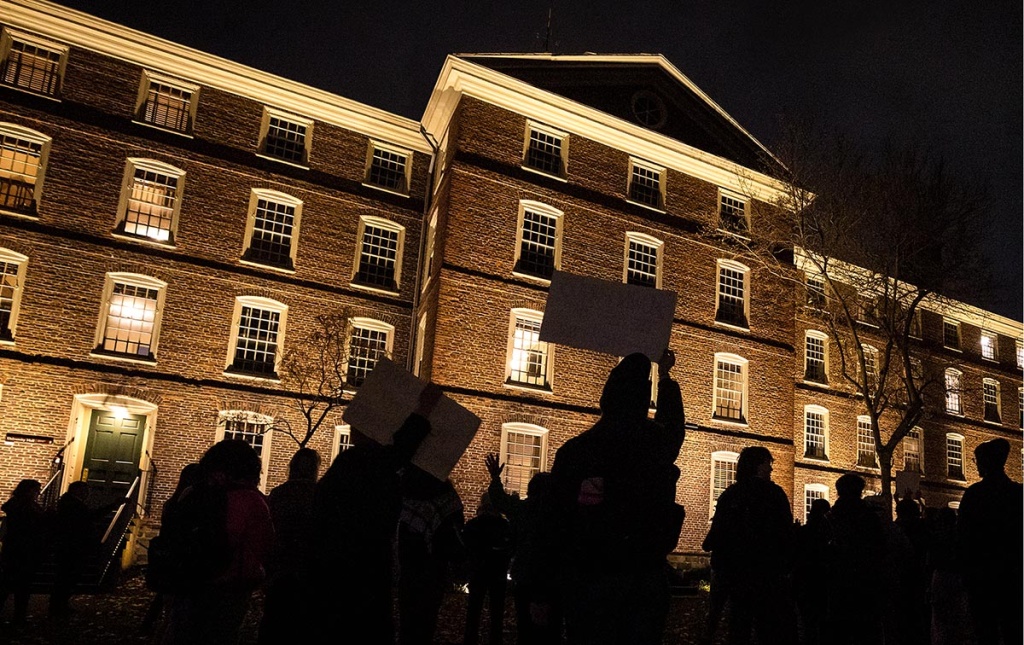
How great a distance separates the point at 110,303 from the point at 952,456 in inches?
1347

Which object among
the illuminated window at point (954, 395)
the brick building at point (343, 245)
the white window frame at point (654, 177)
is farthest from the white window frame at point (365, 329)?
the illuminated window at point (954, 395)

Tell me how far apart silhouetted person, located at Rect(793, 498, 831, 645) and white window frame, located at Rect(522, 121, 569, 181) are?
15797 mm

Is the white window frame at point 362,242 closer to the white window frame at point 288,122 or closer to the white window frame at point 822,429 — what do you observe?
the white window frame at point 288,122

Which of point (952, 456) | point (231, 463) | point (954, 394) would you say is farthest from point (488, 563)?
point (954, 394)

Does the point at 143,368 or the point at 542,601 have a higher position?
the point at 143,368

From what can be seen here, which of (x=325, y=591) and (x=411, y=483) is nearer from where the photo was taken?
(x=325, y=591)

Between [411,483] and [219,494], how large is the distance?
1.13m

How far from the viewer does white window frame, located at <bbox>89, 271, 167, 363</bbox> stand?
1858 cm

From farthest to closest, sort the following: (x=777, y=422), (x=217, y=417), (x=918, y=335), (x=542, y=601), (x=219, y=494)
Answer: (x=918, y=335), (x=777, y=422), (x=217, y=417), (x=219, y=494), (x=542, y=601)

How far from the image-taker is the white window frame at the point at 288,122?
848 inches

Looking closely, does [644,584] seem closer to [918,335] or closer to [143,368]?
[143,368]

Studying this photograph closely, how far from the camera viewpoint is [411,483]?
455 cm

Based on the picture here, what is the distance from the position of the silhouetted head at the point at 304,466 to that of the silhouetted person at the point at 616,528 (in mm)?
3045

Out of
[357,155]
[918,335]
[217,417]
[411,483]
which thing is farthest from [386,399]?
[918,335]
